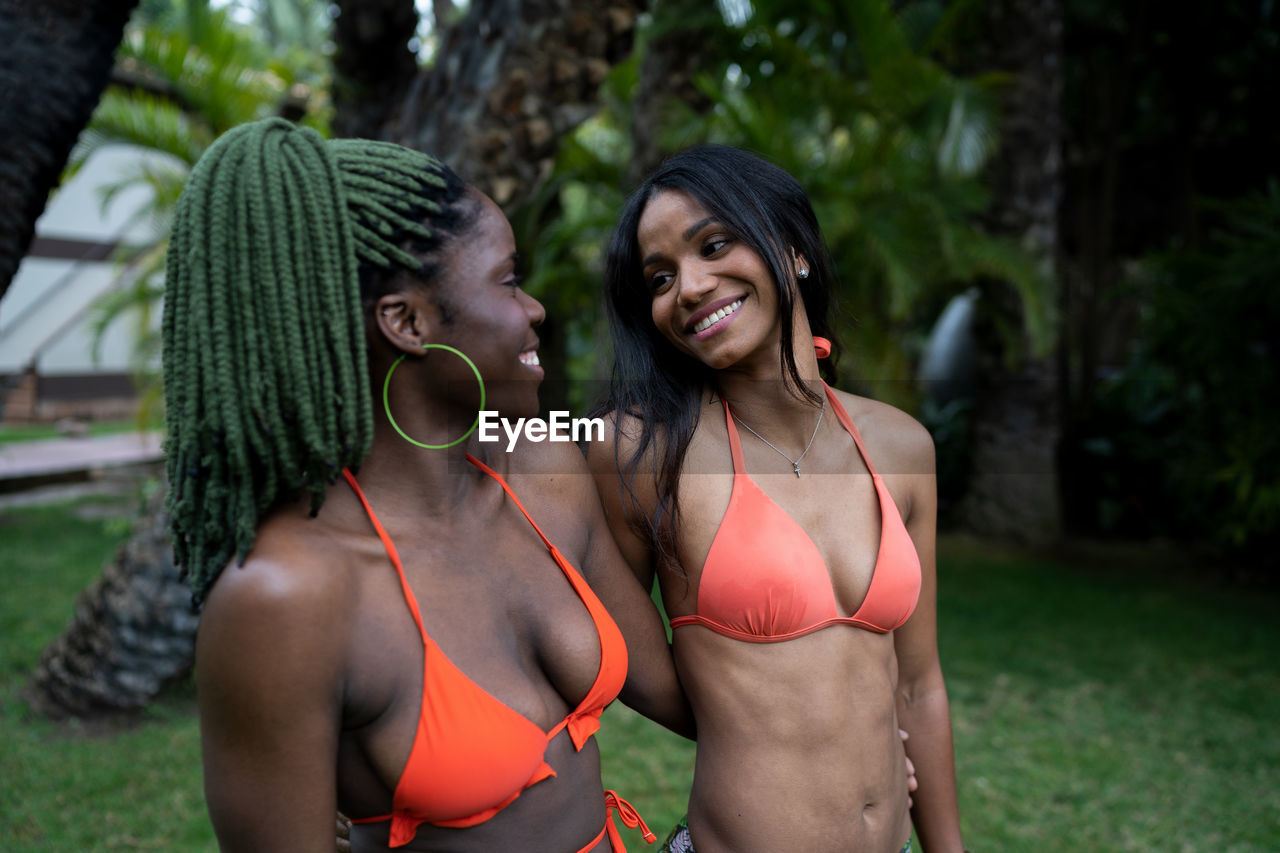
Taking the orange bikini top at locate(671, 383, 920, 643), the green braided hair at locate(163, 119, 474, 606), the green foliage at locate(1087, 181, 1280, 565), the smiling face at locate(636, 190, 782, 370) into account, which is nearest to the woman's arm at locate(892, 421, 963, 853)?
the orange bikini top at locate(671, 383, 920, 643)

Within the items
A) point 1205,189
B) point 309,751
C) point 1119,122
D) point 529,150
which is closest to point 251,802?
point 309,751

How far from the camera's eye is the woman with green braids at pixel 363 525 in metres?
1.25

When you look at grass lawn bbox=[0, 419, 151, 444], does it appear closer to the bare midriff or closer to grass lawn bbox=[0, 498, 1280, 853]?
grass lawn bbox=[0, 498, 1280, 853]

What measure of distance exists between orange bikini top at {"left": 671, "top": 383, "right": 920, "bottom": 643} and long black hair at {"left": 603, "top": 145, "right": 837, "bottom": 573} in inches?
4.5

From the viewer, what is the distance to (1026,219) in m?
7.79

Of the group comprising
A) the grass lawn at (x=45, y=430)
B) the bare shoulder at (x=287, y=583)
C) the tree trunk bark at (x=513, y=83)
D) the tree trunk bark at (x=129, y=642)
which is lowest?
the tree trunk bark at (x=129, y=642)

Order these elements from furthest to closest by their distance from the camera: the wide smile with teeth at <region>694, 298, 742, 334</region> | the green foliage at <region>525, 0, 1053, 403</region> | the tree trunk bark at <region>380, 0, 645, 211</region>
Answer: the green foliage at <region>525, 0, 1053, 403</region>
the tree trunk bark at <region>380, 0, 645, 211</region>
the wide smile with teeth at <region>694, 298, 742, 334</region>

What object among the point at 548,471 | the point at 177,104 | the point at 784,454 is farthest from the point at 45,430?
the point at 784,454

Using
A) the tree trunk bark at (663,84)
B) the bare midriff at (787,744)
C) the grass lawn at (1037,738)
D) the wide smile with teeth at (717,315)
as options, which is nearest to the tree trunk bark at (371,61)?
the tree trunk bark at (663,84)

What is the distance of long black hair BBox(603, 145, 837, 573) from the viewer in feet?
6.14

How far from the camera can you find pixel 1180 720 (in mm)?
4863

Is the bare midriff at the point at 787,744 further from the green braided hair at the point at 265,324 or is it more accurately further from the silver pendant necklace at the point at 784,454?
the green braided hair at the point at 265,324

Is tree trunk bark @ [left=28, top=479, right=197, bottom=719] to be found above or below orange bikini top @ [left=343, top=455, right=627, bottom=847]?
below

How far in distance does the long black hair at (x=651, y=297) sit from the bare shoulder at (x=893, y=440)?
0.15 meters
